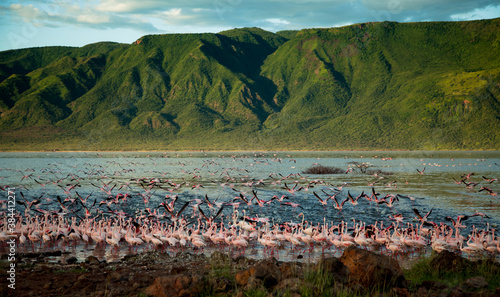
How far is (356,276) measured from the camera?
9656mm

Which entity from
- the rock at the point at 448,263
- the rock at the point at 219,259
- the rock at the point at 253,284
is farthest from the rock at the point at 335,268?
the rock at the point at 219,259

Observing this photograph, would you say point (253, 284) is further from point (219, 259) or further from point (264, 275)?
point (219, 259)

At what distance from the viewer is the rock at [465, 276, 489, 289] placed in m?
9.71

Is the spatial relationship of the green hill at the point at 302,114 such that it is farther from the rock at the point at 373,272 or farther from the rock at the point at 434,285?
the rock at the point at 373,272

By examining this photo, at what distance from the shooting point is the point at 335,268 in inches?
380

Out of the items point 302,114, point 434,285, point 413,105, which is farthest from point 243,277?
point 302,114

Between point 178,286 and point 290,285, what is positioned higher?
point 290,285

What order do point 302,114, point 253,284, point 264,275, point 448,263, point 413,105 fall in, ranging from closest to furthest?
point 253,284
point 264,275
point 448,263
point 413,105
point 302,114

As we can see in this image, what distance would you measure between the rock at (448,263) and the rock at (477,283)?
4.32 ft

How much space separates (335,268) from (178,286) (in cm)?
370

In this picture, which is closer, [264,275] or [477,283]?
[264,275]

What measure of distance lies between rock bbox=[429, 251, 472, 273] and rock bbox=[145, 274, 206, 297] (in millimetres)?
6742

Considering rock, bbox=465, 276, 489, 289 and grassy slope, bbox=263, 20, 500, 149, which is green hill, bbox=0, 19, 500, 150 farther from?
rock, bbox=465, 276, 489, 289

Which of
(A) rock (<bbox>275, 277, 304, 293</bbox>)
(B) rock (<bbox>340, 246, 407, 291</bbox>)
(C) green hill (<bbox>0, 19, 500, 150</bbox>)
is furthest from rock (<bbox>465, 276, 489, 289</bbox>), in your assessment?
(C) green hill (<bbox>0, 19, 500, 150</bbox>)
